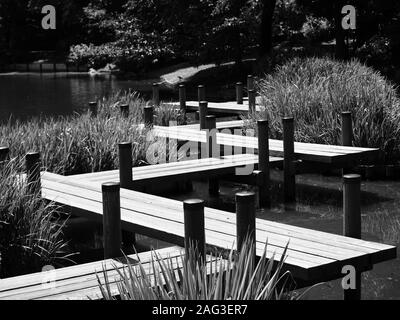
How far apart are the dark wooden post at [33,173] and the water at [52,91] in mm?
15130

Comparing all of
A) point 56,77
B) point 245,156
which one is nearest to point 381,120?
point 245,156

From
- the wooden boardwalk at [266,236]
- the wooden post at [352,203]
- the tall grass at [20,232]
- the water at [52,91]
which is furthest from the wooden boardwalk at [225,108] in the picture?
the wooden post at [352,203]

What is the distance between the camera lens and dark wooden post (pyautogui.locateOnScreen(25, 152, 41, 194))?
918 cm

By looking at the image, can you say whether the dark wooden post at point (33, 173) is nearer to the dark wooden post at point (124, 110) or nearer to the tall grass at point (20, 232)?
the tall grass at point (20, 232)

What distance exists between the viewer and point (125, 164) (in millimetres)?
11133

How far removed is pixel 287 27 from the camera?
36.5 m

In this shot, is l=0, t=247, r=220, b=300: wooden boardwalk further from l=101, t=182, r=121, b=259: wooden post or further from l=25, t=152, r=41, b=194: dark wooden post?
l=25, t=152, r=41, b=194: dark wooden post

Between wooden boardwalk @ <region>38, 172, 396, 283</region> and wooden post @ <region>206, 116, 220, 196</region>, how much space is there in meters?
3.69

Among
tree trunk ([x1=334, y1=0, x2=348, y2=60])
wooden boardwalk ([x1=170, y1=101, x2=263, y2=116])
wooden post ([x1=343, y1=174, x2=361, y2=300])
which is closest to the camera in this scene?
wooden post ([x1=343, y1=174, x2=361, y2=300])

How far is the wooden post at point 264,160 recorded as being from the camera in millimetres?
12477

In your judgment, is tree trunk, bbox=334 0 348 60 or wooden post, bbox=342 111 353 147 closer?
wooden post, bbox=342 111 353 147

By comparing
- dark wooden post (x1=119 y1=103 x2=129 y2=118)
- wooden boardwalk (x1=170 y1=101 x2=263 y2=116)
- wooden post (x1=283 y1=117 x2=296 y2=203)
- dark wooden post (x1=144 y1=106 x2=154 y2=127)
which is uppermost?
dark wooden post (x1=119 y1=103 x2=129 y2=118)

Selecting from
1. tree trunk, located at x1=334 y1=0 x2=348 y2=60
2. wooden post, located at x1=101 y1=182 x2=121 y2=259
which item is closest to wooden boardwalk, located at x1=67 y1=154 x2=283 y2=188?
wooden post, located at x1=101 y1=182 x2=121 y2=259

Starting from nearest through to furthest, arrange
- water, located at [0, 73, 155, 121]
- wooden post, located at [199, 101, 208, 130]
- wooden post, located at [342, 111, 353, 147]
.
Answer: wooden post, located at [342, 111, 353, 147] → wooden post, located at [199, 101, 208, 130] → water, located at [0, 73, 155, 121]
